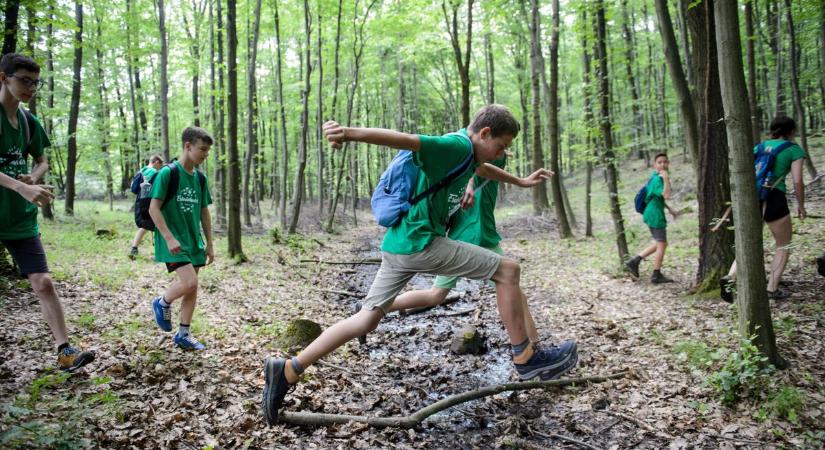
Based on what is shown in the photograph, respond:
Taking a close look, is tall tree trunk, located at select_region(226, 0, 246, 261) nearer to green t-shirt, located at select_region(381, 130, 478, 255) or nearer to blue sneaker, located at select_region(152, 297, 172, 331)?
blue sneaker, located at select_region(152, 297, 172, 331)

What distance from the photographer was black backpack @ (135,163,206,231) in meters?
4.40

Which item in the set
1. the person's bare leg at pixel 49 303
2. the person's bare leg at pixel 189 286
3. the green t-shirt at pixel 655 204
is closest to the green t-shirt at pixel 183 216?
the person's bare leg at pixel 189 286

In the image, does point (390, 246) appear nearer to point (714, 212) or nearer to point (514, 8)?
point (714, 212)

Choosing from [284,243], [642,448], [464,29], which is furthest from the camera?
[464,29]

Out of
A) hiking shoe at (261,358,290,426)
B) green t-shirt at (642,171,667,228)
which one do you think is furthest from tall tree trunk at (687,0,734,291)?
hiking shoe at (261,358,290,426)

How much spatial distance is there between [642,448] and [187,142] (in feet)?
15.5

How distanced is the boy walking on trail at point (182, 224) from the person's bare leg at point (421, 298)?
2.07 meters

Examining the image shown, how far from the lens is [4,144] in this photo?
11.7 feet

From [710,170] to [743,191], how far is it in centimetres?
280

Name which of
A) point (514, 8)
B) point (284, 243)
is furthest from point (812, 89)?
point (284, 243)

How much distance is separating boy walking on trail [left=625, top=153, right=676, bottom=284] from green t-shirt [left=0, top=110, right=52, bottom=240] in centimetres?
823

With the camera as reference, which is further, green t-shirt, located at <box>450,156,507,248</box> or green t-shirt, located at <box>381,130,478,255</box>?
green t-shirt, located at <box>450,156,507,248</box>

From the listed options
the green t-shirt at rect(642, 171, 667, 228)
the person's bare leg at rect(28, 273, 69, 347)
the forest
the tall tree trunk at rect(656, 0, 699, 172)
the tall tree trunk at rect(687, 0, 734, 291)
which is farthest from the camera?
the green t-shirt at rect(642, 171, 667, 228)

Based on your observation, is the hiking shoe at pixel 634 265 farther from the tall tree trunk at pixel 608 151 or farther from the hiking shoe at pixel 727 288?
the hiking shoe at pixel 727 288
